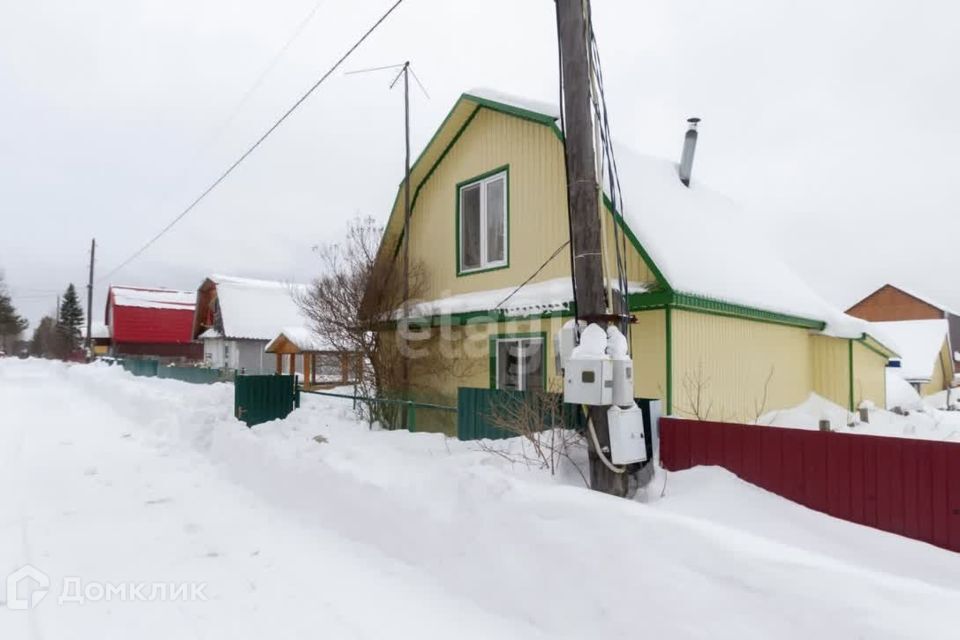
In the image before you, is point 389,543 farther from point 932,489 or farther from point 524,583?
point 932,489

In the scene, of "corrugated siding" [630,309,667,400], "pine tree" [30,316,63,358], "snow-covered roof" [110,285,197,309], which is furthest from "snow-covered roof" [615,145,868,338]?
"pine tree" [30,316,63,358]

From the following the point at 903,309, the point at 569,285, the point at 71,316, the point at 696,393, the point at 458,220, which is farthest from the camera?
the point at 71,316

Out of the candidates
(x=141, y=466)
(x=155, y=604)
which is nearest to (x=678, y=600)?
(x=155, y=604)

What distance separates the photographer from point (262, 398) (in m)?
10.6

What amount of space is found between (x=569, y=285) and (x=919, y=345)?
3625 cm

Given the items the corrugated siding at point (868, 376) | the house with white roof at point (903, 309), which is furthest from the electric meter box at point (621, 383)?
the house with white roof at point (903, 309)

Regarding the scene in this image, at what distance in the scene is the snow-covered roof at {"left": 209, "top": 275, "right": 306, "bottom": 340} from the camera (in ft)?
102

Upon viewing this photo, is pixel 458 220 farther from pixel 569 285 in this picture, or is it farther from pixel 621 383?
pixel 621 383

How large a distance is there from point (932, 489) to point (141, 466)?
30.3 feet

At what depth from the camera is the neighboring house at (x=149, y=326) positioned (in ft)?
139

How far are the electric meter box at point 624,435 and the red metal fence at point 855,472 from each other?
78cm

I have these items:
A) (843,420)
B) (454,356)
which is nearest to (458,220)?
(454,356)

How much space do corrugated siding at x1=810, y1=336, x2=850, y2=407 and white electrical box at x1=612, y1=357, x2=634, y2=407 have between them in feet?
26.8

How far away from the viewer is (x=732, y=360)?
8578 mm
